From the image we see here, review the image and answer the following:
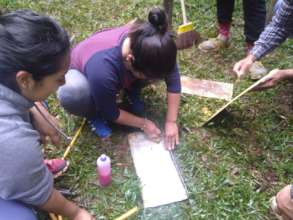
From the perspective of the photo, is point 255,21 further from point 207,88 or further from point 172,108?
point 172,108

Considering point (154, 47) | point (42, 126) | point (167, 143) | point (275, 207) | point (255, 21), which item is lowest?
point (275, 207)

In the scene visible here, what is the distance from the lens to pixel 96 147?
2.24 meters

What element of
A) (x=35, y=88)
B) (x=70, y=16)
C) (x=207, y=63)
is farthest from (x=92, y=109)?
(x=70, y=16)

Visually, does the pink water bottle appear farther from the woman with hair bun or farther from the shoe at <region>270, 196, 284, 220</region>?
the shoe at <region>270, 196, 284, 220</region>

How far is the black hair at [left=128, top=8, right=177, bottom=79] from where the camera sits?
171 cm

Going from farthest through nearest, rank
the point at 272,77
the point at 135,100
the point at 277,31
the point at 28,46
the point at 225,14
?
the point at 225,14 → the point at 135,100 → the point at 277,31 → the point at 272,77 → the point at 28,46

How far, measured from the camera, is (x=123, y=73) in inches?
79.4

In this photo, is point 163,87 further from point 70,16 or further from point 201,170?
point 70,16

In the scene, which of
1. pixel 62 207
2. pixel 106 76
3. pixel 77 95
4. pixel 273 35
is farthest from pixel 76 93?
pixel 273 35

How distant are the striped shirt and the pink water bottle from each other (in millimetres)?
1080

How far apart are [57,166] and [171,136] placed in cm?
65

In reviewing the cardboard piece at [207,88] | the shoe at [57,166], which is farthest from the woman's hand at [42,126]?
the cardboard piece at [207,88]

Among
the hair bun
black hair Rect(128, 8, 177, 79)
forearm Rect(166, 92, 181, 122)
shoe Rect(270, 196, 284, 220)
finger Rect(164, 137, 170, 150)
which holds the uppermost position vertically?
the hair bun

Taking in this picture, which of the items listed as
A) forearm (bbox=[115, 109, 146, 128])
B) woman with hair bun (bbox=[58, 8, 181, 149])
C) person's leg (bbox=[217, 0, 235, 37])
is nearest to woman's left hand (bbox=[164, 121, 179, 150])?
woman with hair bun (bbox=[58, 8, 181, 149])
